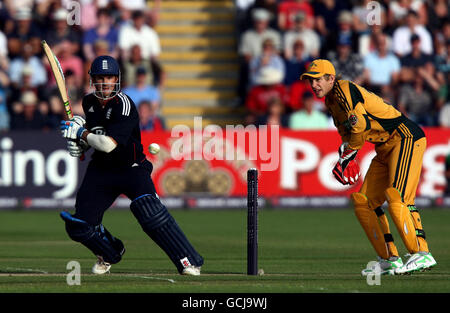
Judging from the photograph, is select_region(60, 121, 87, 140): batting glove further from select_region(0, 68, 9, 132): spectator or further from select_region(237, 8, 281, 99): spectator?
select_region(237, 8, 281, 99): spectator

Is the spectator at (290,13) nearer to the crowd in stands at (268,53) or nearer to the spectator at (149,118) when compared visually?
the crowd in stands at (268,53)

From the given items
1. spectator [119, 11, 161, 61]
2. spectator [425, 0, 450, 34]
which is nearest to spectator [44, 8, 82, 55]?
spectator [119, 11, 161, 61]

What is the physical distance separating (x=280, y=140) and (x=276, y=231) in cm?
Result: 442

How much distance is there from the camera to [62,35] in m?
23.7

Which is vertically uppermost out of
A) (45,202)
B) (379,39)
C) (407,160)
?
(379,39)

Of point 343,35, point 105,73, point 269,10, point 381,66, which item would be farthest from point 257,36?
point 105,73

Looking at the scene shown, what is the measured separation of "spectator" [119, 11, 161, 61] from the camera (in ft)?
79.9

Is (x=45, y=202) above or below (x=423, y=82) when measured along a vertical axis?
below

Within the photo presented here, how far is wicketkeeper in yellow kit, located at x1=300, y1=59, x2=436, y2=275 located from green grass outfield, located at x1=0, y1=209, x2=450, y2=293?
410mm

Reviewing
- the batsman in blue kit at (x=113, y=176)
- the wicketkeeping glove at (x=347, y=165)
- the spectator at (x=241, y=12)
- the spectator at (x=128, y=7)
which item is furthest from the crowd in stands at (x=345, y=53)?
the batsman in blue kit at (x=113, y=176)

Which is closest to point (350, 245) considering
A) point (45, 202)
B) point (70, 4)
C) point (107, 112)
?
point (107, 112)

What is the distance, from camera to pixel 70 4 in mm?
24359

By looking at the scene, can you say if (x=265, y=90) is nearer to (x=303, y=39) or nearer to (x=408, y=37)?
(x=303, y=39)
